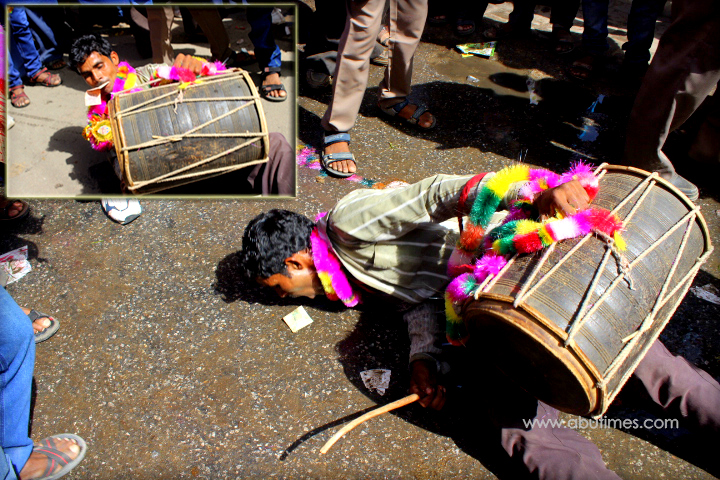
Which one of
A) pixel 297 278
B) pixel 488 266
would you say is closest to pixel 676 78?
pixel 488 266

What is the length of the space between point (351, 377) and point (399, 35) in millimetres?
2309

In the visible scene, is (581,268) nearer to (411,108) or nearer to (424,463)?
(424,463)

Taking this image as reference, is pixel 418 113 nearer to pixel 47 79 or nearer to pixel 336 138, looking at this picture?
pixel 336 138

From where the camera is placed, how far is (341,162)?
3.21 m

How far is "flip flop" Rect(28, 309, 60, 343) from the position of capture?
7.57 ft

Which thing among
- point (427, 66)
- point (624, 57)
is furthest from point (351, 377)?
A: point (624, 57)

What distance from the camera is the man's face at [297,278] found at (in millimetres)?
2131

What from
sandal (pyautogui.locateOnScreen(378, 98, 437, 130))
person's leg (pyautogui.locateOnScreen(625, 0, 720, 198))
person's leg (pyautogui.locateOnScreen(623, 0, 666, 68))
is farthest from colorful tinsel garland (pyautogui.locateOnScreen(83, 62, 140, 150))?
person's leg (pyautogui.locateOnScreen(623, 0, 666, 68))

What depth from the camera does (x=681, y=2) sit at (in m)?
2.62

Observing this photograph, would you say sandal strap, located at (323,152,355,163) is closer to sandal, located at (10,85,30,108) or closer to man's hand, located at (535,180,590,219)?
sandal, located at (10,85,30,108)

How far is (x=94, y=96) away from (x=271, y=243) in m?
1.32

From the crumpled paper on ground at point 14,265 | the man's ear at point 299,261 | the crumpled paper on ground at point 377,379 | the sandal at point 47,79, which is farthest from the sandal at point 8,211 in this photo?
the crumpled paper on ground at point 377,379

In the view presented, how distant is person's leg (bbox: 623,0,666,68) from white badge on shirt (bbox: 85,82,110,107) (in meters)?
4.18

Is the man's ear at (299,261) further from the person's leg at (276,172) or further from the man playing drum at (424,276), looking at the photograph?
the person's leg at (276,172)
